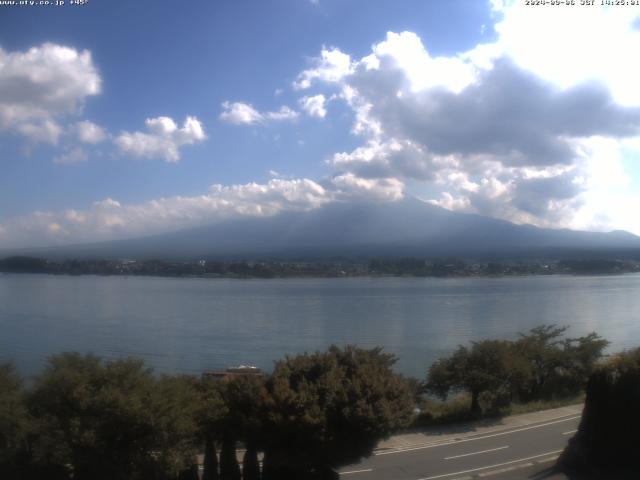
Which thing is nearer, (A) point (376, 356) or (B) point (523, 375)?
(A) point (376, 356)

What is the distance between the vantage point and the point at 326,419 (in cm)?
559

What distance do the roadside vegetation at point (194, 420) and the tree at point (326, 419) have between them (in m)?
0.01

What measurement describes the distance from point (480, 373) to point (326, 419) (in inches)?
222

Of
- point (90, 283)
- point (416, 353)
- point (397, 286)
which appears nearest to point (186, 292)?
point (90, 283)

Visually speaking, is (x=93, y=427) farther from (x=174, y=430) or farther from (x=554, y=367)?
(x=554, y=367)

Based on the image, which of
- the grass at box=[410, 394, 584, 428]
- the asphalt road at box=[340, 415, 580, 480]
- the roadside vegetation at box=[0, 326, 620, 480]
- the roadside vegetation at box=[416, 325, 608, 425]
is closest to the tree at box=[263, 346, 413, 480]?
the roadside vegetation at box=[0, 326, 620, 480]

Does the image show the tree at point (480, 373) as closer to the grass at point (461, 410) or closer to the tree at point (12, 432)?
the grass at point (461, 410)

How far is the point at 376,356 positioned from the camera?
6.75 metres

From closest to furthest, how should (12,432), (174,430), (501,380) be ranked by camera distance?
(174,430)
(12,432)
(501,380)

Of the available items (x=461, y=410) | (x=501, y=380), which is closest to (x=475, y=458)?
(x=461, y=410)

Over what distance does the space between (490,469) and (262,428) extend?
2.82 m

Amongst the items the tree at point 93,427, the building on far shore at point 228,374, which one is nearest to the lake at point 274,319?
the building on far shore at point 228,374

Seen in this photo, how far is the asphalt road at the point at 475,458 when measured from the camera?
6605mm

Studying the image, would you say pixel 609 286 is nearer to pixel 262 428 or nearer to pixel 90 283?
pixel 90 283
